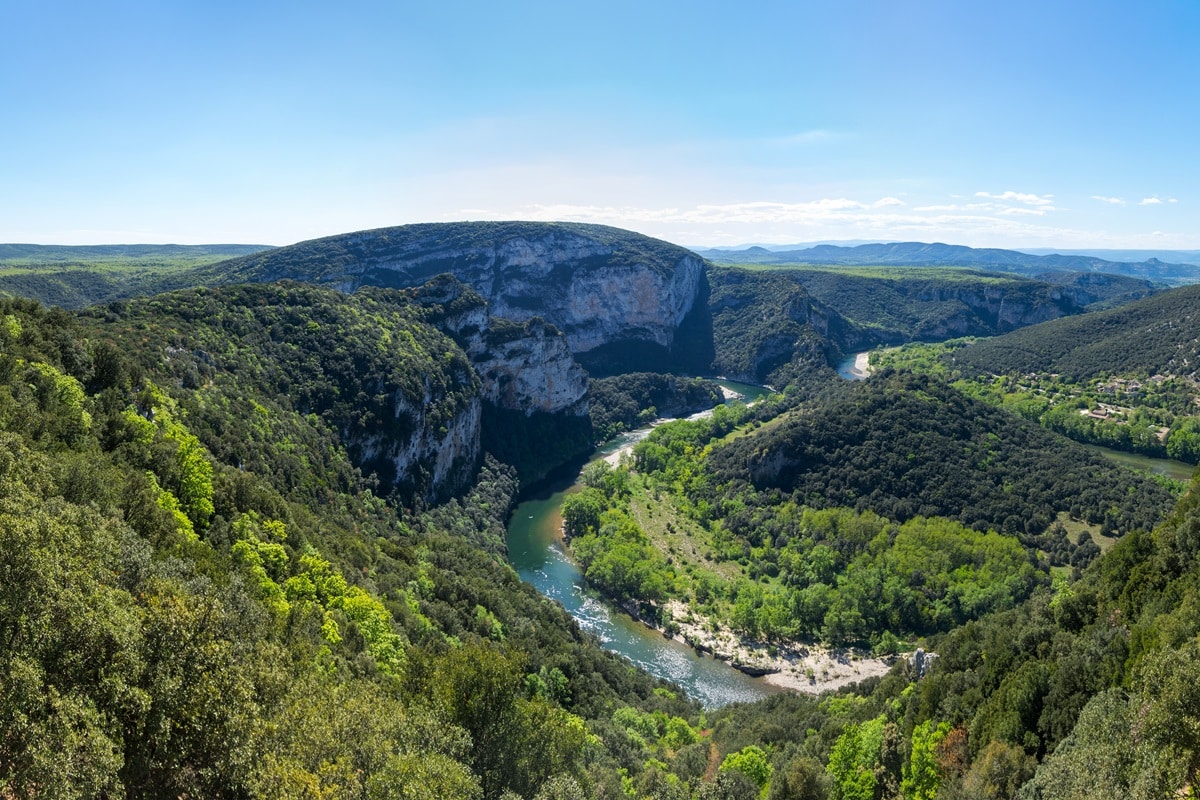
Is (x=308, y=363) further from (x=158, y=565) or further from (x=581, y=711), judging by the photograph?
(x=158, y=565)

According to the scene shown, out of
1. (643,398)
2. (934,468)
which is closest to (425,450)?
(934,468)

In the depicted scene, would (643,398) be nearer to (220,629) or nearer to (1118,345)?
(1118,345)

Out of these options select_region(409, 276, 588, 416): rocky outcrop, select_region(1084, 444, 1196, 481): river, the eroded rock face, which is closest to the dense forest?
select_region(409, 276, 588, 416): rocky outcrop

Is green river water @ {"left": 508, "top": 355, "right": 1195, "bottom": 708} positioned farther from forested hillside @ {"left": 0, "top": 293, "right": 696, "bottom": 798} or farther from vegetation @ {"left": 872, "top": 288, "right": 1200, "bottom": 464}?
vegetation @ {"left": 872, "top": 288, "right": 1200, "bottom": 464}

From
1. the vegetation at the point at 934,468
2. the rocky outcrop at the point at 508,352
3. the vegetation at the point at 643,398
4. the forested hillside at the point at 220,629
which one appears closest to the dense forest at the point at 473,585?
the forested hillside at the point at 220,629

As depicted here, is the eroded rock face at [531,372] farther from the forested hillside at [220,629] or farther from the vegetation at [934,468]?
the forested hillside at [220,629]
